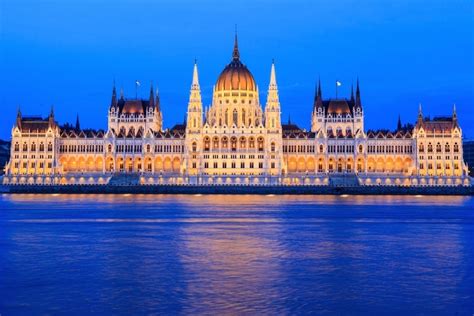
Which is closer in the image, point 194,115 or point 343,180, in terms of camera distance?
point 343,180

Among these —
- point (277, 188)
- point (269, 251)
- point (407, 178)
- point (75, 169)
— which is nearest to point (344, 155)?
point (407, 178)

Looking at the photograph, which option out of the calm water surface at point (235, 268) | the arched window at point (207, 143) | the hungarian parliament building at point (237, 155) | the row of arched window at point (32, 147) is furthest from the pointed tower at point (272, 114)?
the calm water surface at point (235, 268)

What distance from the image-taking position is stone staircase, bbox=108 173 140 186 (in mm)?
120062

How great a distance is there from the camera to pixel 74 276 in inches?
939

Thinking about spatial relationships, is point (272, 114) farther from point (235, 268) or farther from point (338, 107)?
point (235, 268)

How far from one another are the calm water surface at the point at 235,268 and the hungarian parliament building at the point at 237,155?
78535 millimetres

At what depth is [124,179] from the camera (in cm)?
12188

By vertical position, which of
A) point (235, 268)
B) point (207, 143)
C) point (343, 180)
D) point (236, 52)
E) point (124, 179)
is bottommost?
point (235, 268)

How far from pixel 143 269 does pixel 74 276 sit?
8.65ft

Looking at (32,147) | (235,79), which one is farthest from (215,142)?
(32,147)

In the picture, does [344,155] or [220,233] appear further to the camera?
[344,155]

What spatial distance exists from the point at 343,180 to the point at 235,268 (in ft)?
319

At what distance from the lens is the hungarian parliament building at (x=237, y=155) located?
123375 mm

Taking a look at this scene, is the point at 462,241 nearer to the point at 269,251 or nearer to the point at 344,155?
the point at 269,251
